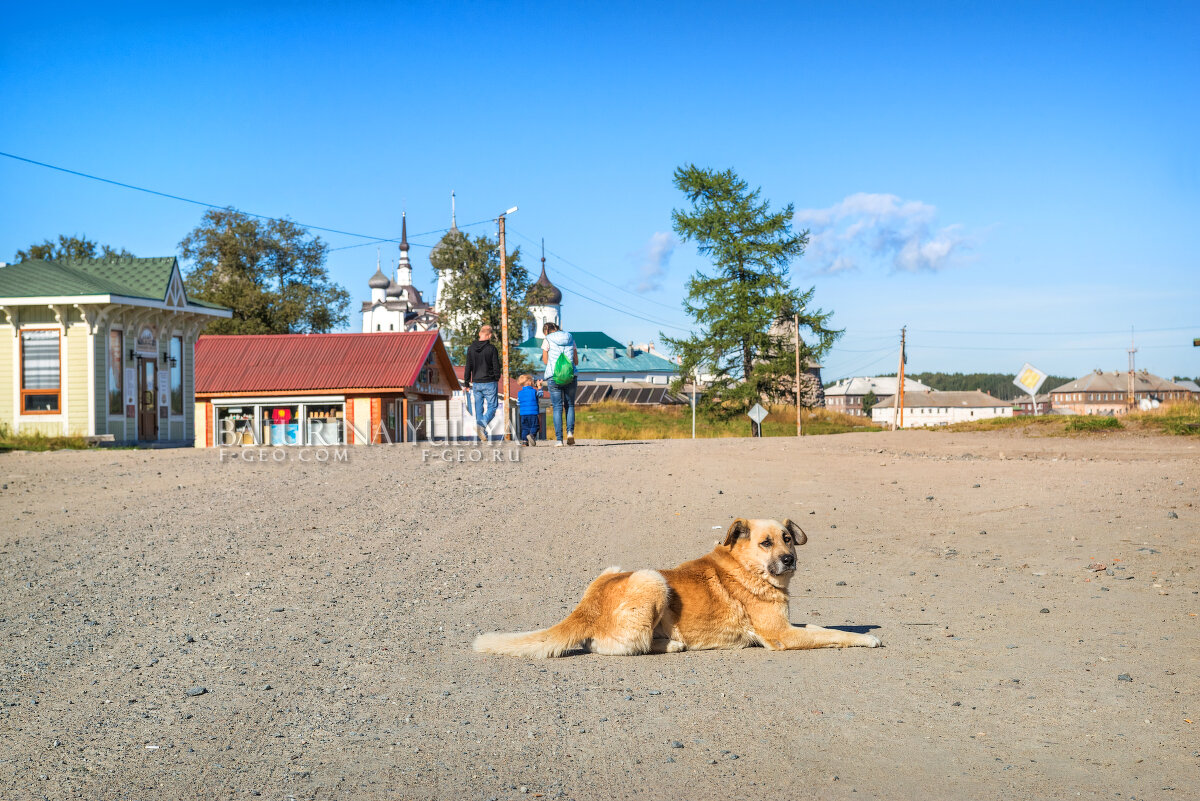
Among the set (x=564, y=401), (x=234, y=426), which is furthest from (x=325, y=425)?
(x=564, y=401)

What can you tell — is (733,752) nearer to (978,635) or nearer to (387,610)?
(978,635)

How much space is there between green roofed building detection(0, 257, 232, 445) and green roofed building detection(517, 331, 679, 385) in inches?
4158

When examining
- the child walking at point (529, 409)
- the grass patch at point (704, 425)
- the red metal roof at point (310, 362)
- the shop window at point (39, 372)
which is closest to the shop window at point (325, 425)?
the red metal roof at point (310, 362)

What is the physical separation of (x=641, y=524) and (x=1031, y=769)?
715cm

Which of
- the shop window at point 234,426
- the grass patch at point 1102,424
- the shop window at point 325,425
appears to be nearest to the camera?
the grass patch at point 1102,424

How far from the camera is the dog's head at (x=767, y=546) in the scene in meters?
6.19

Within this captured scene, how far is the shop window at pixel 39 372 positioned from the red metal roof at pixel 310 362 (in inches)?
143

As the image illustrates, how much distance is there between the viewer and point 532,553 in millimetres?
9945

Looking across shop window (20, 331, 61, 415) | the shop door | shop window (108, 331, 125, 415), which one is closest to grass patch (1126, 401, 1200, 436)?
shop window (108, 331, 125, 415)

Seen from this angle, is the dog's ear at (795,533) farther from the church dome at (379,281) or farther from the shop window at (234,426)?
the church dome at (379,281)

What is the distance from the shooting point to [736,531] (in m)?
6.45

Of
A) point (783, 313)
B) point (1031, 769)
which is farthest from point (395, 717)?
point (783, 313)

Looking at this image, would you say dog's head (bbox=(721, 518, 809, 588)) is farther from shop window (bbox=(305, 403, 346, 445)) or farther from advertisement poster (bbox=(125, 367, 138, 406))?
advertisement poster (bbox=(125, 367, 138, 406))

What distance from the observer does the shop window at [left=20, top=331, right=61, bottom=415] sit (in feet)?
89.1
